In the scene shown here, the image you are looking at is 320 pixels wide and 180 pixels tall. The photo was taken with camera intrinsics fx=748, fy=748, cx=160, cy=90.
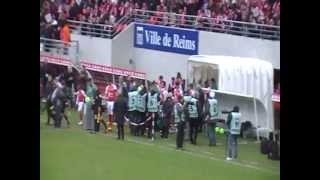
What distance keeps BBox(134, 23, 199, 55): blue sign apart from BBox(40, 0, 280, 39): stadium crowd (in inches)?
2.5

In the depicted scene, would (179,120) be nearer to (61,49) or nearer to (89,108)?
(89,108)

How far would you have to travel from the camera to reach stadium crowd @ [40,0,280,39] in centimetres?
561

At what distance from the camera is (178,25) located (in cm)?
588

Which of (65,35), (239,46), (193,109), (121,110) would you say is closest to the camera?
(239,46)

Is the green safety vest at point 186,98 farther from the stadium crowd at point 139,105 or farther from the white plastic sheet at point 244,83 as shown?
the white plastic sheet at point 244,83

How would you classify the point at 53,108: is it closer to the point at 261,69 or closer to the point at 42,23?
the point at 42,23

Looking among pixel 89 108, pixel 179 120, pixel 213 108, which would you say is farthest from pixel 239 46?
pixel 89 108

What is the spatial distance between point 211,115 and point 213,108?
60mm

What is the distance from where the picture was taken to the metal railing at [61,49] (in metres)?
6.24

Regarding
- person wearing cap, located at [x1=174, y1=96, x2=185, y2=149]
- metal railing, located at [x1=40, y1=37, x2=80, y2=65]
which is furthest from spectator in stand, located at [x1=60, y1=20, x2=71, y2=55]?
person wearing cap, located at [x1=174, y1=96, x2=185, y2=149]
